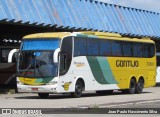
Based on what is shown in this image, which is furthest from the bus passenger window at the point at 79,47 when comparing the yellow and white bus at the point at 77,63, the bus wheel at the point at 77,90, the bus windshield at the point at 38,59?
the bus wheel at the point at 77,90

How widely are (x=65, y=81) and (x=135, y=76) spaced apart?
7194mm

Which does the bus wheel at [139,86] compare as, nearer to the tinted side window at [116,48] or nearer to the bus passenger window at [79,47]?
the tinted side window at [116,48]

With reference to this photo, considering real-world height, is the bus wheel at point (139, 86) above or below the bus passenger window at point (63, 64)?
below

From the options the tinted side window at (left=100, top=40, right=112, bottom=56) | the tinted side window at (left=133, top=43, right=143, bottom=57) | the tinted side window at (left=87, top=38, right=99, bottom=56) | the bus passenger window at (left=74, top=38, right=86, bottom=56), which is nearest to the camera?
the bus passenger window at (left=74, top=38, right=86, bottom=56)

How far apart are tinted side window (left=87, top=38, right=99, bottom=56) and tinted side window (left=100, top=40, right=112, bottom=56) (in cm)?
41

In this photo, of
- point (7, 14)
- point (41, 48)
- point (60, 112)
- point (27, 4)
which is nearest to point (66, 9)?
point (27, 4)

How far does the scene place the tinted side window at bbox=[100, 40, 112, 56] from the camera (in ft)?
87.1

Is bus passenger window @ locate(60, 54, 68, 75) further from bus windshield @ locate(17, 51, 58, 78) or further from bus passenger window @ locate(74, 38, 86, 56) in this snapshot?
bus passenger window @ locate(74, 38, 86, 56)

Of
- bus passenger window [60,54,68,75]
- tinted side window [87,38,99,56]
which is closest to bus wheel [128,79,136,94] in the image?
tinted side window [87,38,99,56]

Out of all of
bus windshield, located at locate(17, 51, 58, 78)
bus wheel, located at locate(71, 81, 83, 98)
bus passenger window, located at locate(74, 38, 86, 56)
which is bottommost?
bus wheel, located at locate(71, 81, 83, 98)

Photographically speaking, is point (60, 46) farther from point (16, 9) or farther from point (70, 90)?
point (16, 9)

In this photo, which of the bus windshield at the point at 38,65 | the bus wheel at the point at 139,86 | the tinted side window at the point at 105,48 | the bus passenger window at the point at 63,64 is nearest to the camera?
the bus windshield at the point at 38,65

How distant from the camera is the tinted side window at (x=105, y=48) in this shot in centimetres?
2656

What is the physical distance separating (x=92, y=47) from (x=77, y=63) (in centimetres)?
163
